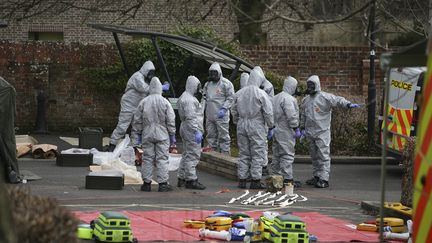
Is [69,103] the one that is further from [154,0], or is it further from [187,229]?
[187,229]

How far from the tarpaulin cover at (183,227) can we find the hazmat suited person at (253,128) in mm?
2868

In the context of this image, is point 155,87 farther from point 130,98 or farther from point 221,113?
point 130,98

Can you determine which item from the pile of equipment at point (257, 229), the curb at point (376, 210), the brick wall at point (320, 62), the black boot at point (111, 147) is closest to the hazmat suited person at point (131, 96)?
the black boot at point (111, 147)

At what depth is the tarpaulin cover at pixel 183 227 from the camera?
10836 millimetres

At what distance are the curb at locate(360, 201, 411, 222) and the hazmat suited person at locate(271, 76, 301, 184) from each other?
257 cm

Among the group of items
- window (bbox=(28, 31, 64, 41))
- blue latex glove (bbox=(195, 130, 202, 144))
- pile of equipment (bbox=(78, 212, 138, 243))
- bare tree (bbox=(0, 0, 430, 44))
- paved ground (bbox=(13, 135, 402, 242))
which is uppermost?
bare tree (bbox=(0, 0, 430, 44))

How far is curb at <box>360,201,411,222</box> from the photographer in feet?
39.1

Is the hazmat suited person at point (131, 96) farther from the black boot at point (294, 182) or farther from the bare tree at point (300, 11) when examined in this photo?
the black boot at point (294, 182)

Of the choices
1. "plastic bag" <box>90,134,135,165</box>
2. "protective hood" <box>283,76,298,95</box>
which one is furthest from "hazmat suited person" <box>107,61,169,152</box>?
"protective hood" <box>283,76,298,95</box>

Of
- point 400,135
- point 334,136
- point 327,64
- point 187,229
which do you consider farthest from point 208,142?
point 187,229

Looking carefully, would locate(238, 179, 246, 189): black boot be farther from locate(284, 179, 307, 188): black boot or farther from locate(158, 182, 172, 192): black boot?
locate(158, 182, 172, 192): black boot

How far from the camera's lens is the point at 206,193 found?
1516 centimetres

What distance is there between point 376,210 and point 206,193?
3.07 meters

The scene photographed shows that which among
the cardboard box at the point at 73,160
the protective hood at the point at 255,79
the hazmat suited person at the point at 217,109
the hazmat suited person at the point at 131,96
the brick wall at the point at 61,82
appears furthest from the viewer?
the brick wall at the point at 61,82
